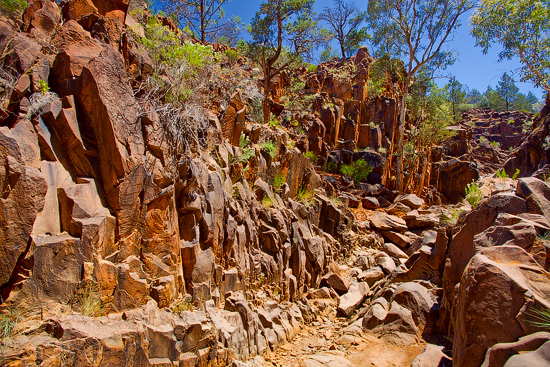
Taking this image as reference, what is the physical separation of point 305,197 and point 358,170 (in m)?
9.54

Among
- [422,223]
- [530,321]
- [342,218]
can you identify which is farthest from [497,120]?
[530,321]

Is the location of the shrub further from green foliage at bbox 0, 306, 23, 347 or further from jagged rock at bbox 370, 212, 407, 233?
jagged rock at bbox 370, 212, 407, 233

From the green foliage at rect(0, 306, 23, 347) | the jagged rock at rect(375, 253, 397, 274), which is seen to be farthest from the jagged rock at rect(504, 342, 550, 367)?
the jagged rock at rect(375, 253, 397, 274)

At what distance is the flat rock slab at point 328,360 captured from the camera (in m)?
5.88

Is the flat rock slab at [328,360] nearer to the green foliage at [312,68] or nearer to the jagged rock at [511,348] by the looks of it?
the jagged rock at [511,348]

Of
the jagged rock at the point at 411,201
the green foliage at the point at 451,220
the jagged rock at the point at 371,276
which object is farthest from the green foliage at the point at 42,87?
the jagged rock at the point at 411,201

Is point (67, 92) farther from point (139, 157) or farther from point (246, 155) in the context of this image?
point (246, 155)

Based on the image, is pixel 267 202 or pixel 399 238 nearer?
pixel 267 202

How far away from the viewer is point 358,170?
19953mm

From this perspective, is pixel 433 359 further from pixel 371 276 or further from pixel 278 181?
pixel 278 181

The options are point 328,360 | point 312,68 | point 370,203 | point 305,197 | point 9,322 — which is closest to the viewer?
point 9,322

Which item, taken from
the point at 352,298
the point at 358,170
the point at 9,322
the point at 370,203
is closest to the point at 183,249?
the point at 9,322

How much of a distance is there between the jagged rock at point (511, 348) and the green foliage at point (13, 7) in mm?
8197

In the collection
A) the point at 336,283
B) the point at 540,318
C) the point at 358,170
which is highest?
→ the point at 358,170
